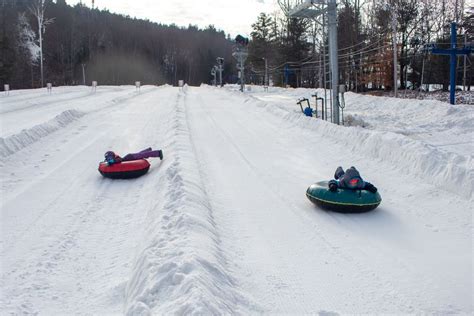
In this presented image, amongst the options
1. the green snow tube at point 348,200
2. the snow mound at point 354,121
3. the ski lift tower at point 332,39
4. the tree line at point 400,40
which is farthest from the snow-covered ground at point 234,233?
the tree line at point 400,40

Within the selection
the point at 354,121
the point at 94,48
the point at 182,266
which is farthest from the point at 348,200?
the point at 94,48

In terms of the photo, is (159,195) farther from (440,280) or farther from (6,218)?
(440,280)

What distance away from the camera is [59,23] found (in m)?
99.0

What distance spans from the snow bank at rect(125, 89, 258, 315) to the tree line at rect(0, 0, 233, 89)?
5827cm

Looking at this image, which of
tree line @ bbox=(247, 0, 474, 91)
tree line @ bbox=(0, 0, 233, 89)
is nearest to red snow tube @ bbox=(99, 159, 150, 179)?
tree line @ bbox=(247, 0, 474, 91)

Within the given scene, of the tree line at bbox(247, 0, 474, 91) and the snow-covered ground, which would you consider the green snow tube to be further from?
the tree line at bbox(247, 0, 474, 91)

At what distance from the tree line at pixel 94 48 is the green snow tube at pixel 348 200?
2316 inches

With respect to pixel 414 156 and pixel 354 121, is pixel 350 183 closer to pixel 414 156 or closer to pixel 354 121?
pixel 414 156

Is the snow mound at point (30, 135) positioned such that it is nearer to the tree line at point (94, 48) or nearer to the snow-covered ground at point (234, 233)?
the snow-covered ground at point (234, 233)

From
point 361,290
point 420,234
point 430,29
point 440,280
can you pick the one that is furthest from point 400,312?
point 430,29

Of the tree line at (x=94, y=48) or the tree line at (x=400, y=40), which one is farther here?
the tree line at (x=94, y=48)

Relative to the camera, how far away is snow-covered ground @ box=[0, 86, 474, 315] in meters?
4.23

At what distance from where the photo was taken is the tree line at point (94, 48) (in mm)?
72562

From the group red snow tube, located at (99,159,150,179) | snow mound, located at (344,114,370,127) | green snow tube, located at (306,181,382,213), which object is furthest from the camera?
snow mound, located at (344,114,370,127)
